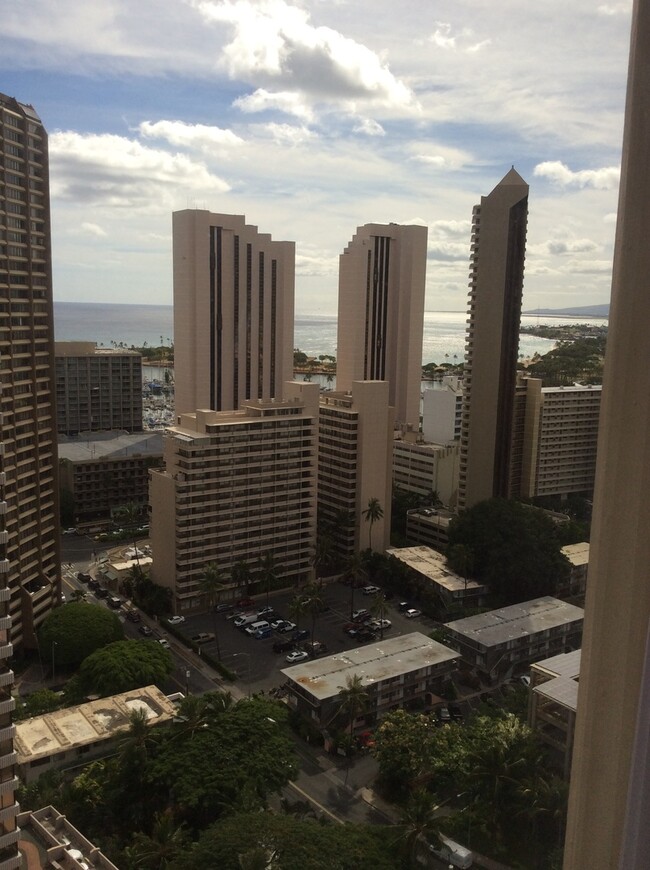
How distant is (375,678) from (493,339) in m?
9.02

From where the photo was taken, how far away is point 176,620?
40.2 ft

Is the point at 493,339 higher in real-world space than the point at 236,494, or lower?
higher

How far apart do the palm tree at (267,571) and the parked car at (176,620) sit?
1533mm

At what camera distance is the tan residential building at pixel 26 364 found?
10344mm

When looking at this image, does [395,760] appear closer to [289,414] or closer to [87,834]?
[87,834]

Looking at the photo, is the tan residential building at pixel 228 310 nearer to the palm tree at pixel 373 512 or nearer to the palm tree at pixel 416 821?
the palm tree at pixel 373 512

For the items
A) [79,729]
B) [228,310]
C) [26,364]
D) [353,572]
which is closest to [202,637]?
[353,572]

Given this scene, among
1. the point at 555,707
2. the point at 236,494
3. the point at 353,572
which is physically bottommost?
the point at 353,572

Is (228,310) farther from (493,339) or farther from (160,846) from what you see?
(160,846)

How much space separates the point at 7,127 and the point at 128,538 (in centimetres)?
924

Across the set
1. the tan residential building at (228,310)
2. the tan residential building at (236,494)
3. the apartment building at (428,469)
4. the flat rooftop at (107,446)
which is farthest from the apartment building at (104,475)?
the apartment building at (428,469)

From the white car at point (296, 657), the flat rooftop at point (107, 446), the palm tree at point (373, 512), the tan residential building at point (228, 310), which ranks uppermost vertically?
the tan residential building at point (228, 310)

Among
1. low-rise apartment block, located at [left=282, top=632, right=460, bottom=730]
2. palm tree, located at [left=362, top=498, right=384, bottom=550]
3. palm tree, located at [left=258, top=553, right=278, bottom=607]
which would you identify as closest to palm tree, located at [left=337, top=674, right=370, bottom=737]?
low-rise apartment block, located at [left=282, top=632, right=460, bottom=730]

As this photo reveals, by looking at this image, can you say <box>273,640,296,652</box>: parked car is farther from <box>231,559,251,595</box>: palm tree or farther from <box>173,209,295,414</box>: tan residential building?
<box>173,209,295,414</box>: tan residential building
